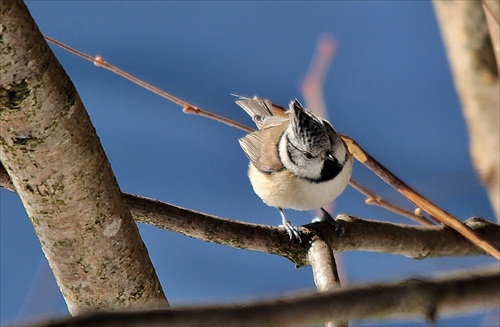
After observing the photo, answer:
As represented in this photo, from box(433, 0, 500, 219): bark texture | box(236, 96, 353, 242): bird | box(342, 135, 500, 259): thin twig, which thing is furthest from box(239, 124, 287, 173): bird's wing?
box(342, 135, 500, 259): thin twig

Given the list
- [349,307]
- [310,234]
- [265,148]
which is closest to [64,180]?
[310,234]

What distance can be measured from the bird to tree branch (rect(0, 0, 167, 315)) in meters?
0.67

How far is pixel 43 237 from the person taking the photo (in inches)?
35.3

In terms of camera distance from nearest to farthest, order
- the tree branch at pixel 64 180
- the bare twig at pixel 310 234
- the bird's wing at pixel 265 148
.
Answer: the tree branch at pixel 64 180
the bare twig at pixel 310 234
the bird's wing at pixel 265 148

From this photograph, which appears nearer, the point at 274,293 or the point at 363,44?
the point at 274,293

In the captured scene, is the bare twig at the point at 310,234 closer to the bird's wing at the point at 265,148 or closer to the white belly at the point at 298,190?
the white belly at the point at 298,190

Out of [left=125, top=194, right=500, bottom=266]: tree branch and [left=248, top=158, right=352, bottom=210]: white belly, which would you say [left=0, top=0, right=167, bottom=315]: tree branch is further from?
[left=248, top=158, right=352, bottom=210]: white belly

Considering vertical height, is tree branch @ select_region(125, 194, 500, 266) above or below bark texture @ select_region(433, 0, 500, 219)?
Result: below

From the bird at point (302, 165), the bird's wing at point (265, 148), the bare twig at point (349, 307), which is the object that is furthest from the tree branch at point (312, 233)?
the bare twig at point (349, 307)

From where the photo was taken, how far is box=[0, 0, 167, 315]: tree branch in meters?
0.73

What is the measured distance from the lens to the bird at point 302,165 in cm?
160

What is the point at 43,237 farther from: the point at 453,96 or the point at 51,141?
the point at 453,96

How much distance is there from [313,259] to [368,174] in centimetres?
112

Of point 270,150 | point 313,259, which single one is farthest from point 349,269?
point 313,259
